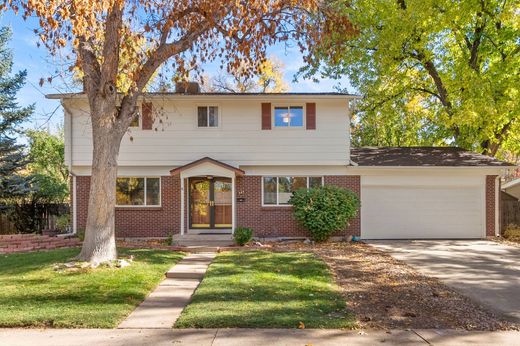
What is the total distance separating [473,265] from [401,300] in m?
4.33

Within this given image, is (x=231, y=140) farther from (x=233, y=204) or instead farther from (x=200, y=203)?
(x=200, y=203)

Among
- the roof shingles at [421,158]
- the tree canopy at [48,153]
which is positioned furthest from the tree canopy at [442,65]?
the tree canopy at [48,153]

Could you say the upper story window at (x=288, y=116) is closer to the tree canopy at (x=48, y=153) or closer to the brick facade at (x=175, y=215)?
the brick facade at (x=175, y=215)

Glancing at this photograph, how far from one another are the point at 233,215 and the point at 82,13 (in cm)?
910

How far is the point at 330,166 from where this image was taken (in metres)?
15.1

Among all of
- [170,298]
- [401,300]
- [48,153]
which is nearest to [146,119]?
[170,298]

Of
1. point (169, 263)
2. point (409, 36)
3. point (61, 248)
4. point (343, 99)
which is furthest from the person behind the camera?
point (409, 36)

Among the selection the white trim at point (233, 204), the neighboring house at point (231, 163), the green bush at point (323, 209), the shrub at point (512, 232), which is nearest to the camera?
the green bush at point (323, 209)

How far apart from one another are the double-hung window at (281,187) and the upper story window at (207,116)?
2.89m

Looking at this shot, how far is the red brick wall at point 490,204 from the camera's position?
15297 mm

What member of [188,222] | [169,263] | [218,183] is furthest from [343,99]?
[169,263]

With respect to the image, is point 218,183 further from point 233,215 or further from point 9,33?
point 9,33

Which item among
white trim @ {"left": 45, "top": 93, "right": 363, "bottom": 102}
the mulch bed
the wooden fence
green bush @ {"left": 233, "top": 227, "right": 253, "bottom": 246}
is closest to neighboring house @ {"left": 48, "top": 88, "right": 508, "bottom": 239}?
white trim @ {"left": 45, "top": 93, "right": 363, "bottom": 102}

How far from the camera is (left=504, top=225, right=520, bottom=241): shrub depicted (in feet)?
50.1
